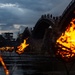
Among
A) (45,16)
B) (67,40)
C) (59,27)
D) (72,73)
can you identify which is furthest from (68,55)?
(45,16)

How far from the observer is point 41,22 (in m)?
134

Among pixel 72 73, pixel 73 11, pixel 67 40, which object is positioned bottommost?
pixel 72 73

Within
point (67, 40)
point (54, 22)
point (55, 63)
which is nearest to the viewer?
point (55, 63)

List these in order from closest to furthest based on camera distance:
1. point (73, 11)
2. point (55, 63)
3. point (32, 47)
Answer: point (55, 63) → point (73, 11) → point (32, 47)

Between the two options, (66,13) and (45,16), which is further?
(45,16)

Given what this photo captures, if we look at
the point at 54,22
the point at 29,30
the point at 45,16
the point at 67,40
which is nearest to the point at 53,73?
the point at 67,40

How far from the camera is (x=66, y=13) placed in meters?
88.9

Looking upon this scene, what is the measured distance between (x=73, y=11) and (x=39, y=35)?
72.0 metres

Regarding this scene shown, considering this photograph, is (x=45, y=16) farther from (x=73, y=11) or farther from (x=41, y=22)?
(x=73, y=11)

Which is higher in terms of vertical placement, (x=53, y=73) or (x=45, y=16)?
(x=45, y=16)

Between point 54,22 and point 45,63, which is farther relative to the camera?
point 54,22

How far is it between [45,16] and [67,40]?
6649 cm

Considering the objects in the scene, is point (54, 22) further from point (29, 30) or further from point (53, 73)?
point (53, 73)

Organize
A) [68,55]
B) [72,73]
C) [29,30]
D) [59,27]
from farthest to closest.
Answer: [29,30] < [59,27] < [68,55] < [72,73]
